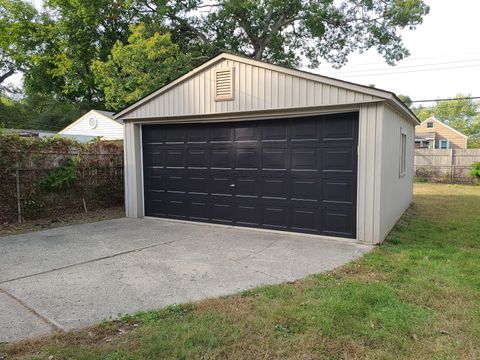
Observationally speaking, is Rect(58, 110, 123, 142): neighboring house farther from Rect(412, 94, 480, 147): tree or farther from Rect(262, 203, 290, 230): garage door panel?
Rect(412, 94, 480, 147): tree

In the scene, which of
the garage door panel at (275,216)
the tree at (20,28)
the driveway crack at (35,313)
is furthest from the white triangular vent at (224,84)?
the tree at (20,28)

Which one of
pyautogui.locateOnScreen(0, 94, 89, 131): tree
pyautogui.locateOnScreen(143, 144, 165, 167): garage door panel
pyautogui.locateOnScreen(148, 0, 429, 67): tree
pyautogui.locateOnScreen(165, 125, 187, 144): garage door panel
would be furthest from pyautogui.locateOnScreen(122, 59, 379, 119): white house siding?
pyautogui.locateOnScreen(0, 94, 89, 131): tree

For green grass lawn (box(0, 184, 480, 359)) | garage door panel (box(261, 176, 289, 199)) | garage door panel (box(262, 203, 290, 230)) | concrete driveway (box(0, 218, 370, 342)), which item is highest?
garage door panel (box(261, 176, 289, 199))

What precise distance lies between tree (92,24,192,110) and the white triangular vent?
25.1ft

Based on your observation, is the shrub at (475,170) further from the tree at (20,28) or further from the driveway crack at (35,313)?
the tree at (20,28)

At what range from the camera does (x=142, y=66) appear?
1385 cm

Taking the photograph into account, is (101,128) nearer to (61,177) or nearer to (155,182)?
(61,177)

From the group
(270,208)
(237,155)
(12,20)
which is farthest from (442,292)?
(12,20)

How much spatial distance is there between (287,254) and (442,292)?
6.98ft

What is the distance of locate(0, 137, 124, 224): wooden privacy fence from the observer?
24.3 feet

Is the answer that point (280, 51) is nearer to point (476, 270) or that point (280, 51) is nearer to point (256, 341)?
point (476, 270)

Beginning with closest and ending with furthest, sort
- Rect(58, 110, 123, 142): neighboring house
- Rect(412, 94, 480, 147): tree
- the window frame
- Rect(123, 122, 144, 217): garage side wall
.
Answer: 1. the window frame
2. Rect(123, 122, 144, 217): garage side wall
3. Rect(58, 110, 123, 142): neighboring house
4. Rect(412, 94, 480, 147): tree

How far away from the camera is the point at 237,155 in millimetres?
7117

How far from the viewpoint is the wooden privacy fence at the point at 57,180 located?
741 centimetres
